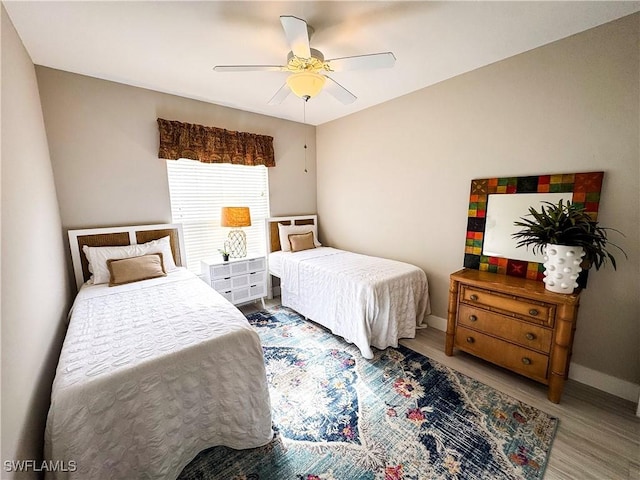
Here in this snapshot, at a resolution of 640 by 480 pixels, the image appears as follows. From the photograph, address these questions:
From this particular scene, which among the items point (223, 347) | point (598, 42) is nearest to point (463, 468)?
point (223, 347)

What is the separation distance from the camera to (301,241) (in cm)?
367

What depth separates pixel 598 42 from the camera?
5.82ft

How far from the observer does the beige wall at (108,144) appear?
91.0 inches

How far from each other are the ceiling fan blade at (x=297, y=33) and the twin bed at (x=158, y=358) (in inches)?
67.0

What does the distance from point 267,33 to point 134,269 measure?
229cm

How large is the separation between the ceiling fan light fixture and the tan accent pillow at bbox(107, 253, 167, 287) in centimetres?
207

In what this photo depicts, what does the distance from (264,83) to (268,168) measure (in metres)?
1.23

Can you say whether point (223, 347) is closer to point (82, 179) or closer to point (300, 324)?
point (300, 324)

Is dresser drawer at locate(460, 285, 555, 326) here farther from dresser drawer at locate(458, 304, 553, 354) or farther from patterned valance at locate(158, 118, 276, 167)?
patterned valance at locate(158, 118, 276, 167)

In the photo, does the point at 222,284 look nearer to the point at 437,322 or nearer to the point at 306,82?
the point at 306,82

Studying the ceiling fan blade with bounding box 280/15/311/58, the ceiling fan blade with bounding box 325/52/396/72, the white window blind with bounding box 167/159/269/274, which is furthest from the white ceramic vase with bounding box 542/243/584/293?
the white window blind with bounding box 167/159/269/274

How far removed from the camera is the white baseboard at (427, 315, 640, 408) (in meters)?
1.80

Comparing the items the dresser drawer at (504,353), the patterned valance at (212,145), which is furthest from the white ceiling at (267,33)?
the dresser drawer at (504,353)

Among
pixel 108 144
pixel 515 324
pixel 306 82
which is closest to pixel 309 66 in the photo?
pixel 306 82
